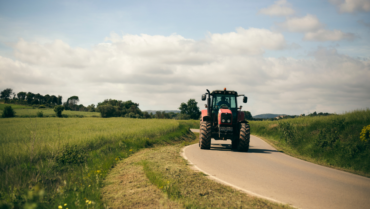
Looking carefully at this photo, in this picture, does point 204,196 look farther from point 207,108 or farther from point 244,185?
point 207,108

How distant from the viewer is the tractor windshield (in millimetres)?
14977

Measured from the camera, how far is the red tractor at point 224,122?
13.4 meters

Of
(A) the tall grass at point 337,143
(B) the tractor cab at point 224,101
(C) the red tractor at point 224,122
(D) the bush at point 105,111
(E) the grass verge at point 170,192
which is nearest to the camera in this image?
(E) the grass verge at point 170,192

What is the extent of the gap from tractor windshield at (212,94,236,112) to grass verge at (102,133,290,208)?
775cm

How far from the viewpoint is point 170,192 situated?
18.4 ft

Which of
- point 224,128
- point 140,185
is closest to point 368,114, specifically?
point 224,128

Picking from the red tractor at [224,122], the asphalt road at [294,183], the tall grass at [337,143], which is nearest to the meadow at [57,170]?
the asphalt road at [294,183]

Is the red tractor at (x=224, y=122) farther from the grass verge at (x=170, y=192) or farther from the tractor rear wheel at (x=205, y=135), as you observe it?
the grass verge at (x=170, y=192)

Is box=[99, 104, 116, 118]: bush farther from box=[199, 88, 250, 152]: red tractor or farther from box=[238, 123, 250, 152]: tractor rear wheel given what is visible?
box=[238, 123, 250, 152]: tractor rear wheel

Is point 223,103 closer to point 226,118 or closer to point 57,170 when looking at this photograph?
point 226,118

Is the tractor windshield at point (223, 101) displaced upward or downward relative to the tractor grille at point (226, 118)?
upward

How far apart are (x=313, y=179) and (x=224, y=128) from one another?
21.5 ft

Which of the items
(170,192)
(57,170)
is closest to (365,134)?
(170,192)

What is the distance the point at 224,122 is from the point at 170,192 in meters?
8.55
